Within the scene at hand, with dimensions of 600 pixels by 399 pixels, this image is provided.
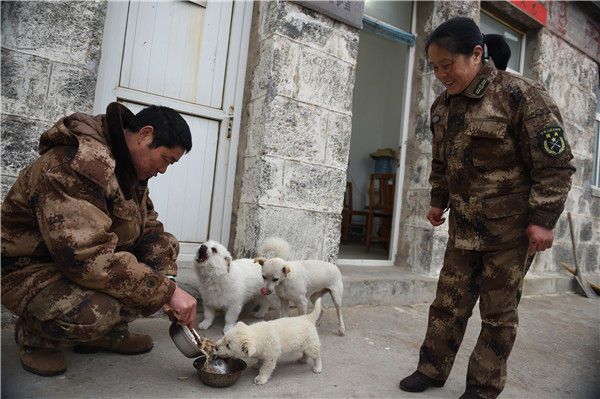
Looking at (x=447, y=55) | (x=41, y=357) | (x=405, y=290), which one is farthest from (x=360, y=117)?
(x=41, y=357)

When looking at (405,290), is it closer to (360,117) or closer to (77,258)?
(77,258)

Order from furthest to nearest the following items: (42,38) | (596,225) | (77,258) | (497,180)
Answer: (596,225) → (42,38) → (497,180) → (77,258)

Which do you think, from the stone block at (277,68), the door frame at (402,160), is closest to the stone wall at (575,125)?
the door frame at (402,160)

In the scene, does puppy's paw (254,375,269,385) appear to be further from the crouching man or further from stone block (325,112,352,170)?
stone block (325,112,352,170)

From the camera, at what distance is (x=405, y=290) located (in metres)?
4.42

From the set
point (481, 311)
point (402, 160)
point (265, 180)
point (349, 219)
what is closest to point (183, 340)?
point (481, 311)

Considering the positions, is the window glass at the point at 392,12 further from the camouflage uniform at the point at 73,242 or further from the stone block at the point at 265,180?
the camouflage uniform at the point at 73,242

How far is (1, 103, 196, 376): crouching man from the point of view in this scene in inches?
69.4

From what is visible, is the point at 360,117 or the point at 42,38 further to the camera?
the point at 360,117

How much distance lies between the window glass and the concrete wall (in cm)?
15

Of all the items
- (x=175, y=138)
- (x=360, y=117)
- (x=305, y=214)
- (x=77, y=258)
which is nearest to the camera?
(x=77, y=258)

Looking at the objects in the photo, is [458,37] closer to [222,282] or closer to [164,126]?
[164,126]

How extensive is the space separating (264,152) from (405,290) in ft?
7.04

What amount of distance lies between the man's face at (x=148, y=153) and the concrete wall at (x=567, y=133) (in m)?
3.63
